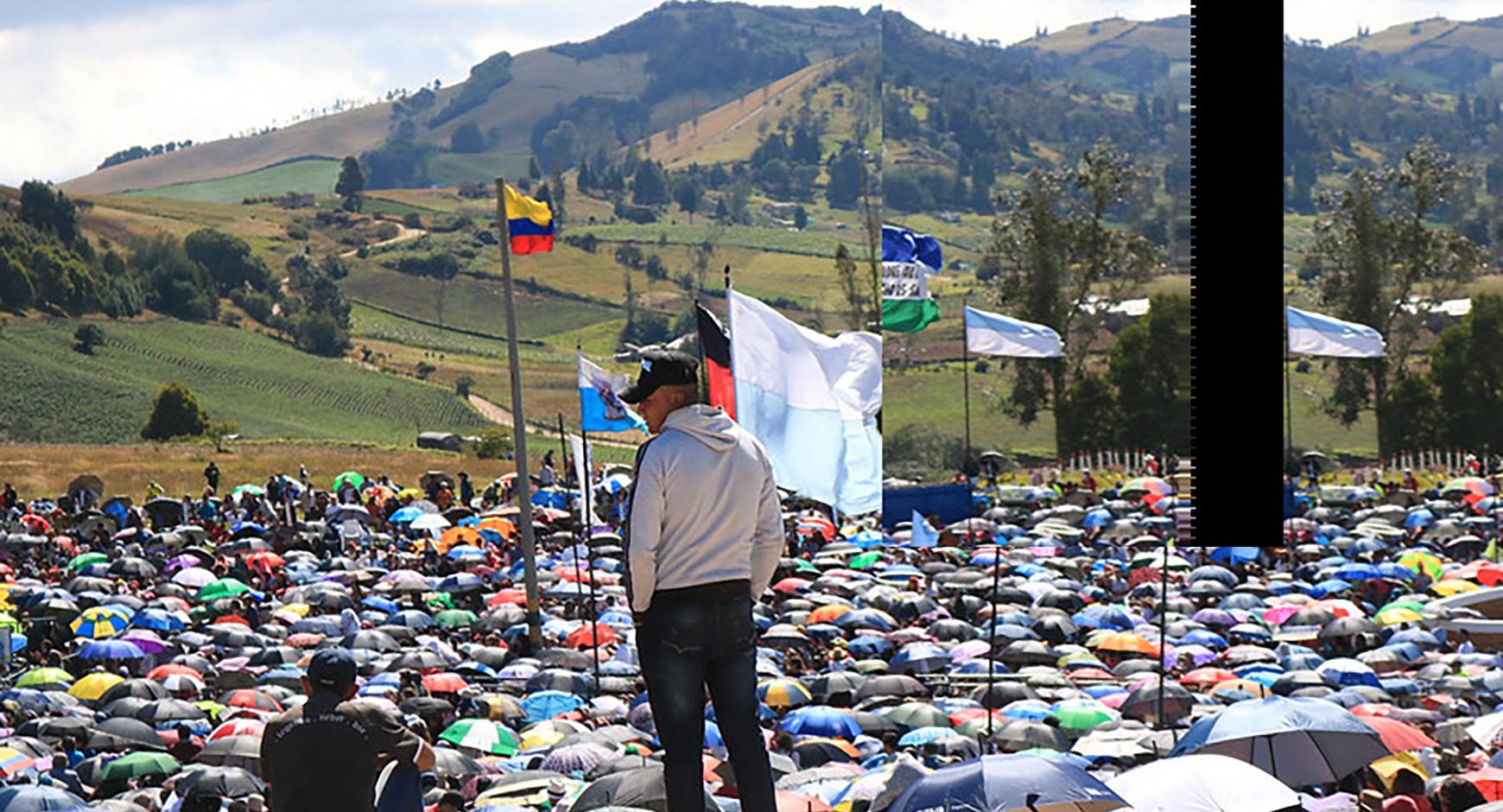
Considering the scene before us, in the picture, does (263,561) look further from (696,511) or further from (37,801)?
(696,511)

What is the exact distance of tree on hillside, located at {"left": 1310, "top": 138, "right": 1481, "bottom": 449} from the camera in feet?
211

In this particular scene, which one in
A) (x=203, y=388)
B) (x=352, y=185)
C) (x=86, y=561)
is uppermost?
(x=352, y=185)

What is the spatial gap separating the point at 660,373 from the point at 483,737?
10492 mm

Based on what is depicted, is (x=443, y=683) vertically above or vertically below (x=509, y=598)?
above

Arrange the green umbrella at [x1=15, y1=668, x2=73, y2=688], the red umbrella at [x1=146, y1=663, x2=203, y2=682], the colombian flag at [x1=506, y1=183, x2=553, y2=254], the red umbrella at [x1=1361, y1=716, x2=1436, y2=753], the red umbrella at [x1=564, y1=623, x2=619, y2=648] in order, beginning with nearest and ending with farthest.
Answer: the red umbrella at [x1=1361, y1=716, x2=1436, y2=753] < the red umbrella at [x1=146, y1=663, x2=203, y2=682] < the green umbrella at [x1=15, y1=668, x2=73, y2=688] < the red umbrella at [x1=564, y1=623, x2=619, y2=648] < the colombian flag at [x1=506, y1=183, x2=553, y2=254]

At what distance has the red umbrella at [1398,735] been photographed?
38.1 ft

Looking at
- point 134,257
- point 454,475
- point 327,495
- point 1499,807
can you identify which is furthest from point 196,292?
point 1499,807

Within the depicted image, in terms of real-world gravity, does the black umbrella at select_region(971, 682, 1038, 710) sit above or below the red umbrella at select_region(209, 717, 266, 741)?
below

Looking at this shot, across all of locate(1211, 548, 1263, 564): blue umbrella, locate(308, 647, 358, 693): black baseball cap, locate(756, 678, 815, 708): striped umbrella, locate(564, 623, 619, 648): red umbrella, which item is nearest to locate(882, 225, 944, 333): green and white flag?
locate(1211, 548, 1263, 564): blue umbrella

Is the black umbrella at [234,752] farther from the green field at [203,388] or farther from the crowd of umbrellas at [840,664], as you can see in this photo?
the green field at [203,388]

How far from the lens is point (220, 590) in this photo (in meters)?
24.9

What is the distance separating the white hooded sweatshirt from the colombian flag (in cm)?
Result: 1961

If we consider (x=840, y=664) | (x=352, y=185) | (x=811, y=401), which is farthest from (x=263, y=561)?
(x=352, y=185)

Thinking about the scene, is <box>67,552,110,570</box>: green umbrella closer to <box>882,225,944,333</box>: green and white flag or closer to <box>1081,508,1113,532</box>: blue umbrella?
<box>1081,508,1113,532</box>: blue umbrella
